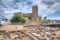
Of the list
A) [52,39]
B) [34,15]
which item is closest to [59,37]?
[52,39]

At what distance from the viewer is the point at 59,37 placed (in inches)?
91.8

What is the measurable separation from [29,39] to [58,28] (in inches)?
42.0

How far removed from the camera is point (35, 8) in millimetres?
25453

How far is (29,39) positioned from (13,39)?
24.2 inches

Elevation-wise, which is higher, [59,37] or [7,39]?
[59,37]

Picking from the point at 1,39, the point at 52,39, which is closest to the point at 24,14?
the point at 1,39

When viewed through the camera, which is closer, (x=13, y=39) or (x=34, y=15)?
(x=13, y=39)

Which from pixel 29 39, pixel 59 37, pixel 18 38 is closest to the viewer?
pixel 59 37

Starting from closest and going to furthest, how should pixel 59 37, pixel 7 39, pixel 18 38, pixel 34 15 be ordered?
pixel 59 37 → pixel 18 38 → pixel 7 39 → pixel 34 15

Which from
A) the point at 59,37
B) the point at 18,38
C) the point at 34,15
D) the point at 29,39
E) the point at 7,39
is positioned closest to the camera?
the point at 59,37

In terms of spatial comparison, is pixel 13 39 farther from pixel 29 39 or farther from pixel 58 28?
pixel 58 28

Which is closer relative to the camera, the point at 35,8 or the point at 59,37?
the point at 59,37

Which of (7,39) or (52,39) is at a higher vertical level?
(52,39)

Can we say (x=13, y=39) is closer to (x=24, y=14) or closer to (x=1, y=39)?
(x=1, y=39)
